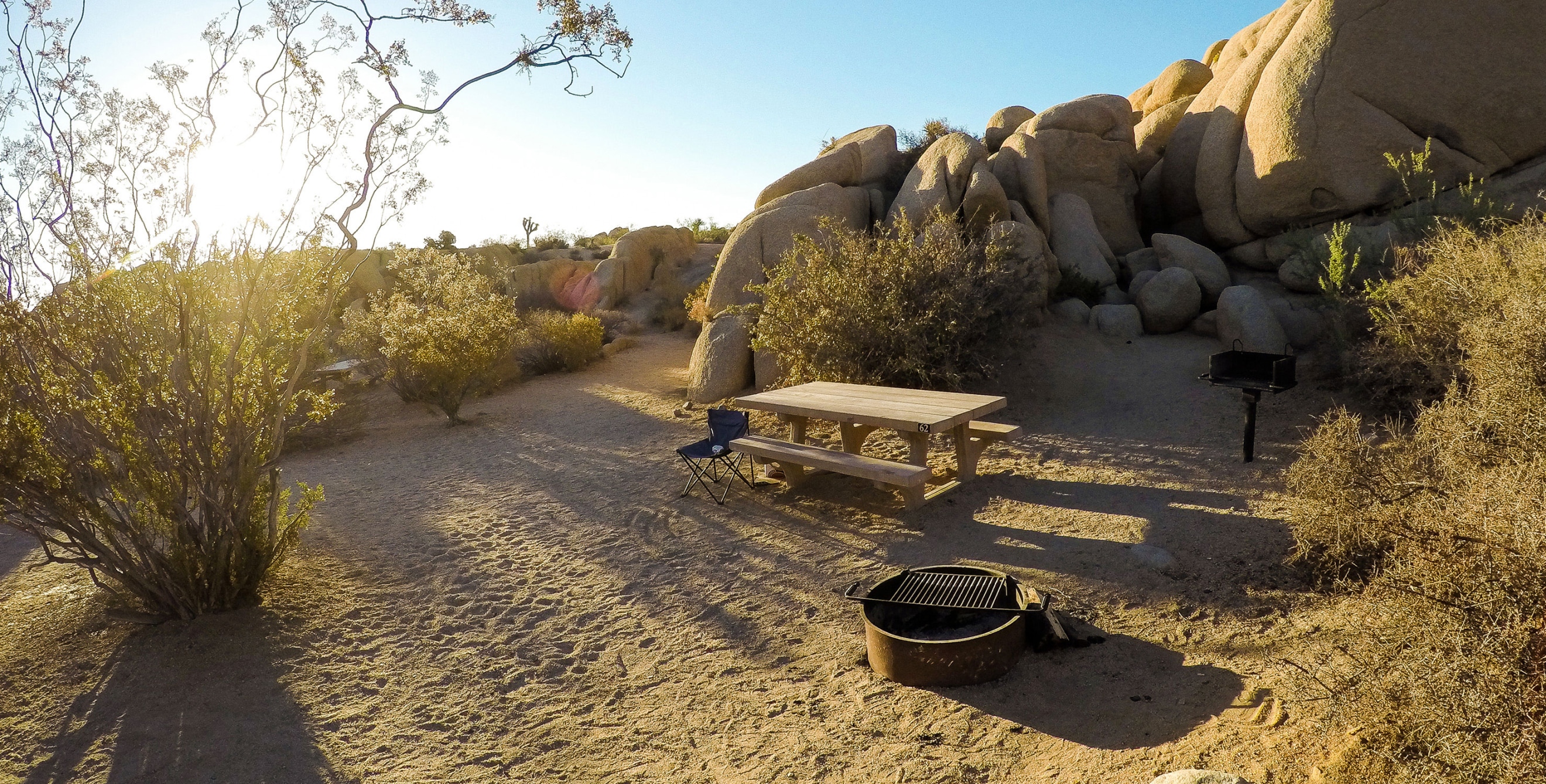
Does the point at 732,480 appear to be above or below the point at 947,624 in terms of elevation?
above

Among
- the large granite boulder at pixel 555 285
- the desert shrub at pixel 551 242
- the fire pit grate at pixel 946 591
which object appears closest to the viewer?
the fire pit grate at pixel 946 591

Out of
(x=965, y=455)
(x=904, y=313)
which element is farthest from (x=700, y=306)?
(x=965, y=455)

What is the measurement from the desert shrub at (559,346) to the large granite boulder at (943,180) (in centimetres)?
561

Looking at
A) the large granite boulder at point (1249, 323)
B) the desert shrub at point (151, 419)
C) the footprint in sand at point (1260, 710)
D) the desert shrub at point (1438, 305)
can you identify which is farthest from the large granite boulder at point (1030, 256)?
the desert shrub at point (151, 419)

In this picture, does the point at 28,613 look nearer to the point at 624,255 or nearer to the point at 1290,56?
the point at 1290,56

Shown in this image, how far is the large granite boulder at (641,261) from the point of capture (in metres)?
22.4

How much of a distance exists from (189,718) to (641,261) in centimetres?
2007

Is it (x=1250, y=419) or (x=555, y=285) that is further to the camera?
(x=555, y=285)

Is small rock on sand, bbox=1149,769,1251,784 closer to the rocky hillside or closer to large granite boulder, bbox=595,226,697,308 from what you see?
the rocky hillside

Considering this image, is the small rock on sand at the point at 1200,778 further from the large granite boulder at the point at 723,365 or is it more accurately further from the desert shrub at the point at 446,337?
the desert shrub at the point at 446,337

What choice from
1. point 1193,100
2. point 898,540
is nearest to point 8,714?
point 898,540

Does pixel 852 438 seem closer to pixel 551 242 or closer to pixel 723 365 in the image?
pixel 723 365

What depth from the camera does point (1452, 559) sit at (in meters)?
2.82

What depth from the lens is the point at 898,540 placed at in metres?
6.15
